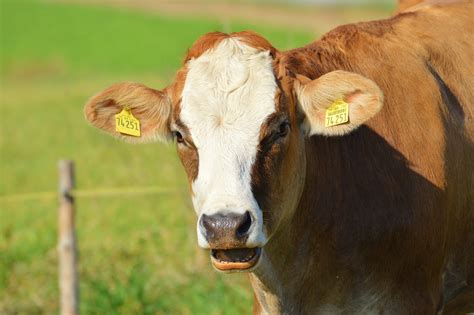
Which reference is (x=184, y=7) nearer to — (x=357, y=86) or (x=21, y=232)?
(x=21, y=232)

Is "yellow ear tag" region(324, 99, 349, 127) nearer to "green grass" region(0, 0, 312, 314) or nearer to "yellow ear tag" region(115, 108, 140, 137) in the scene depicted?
"yellow ear tag" region(115, 108, 140, 137)

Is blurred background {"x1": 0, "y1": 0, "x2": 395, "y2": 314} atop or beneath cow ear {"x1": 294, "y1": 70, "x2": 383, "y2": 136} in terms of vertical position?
beneath

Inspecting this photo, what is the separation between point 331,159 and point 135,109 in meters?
1.03

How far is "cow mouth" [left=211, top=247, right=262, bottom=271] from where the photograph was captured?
4.18 metres

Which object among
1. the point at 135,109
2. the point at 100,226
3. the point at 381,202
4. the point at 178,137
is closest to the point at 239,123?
the point at 178,137

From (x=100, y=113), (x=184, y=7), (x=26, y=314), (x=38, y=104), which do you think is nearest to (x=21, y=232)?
(x=26, y=314)

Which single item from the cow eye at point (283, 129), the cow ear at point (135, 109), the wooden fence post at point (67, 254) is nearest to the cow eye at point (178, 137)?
the cow ear at point (135, 109)

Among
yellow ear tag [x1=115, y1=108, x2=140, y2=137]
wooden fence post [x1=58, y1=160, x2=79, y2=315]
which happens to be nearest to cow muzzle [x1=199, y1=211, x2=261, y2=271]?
yellow ear tag [x1=115, y1=108, x2=140, y2=137]

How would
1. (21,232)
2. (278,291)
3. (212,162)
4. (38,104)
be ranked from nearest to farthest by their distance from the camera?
(212,162)
(278,291)
(21,232)
(38,104)

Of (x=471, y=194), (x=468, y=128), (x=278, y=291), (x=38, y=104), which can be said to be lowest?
(x=38, y=104)

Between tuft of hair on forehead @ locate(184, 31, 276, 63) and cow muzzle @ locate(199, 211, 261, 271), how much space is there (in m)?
0.98

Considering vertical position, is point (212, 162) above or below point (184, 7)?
above

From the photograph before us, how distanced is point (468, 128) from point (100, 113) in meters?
2.00

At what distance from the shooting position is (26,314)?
7996 mm
